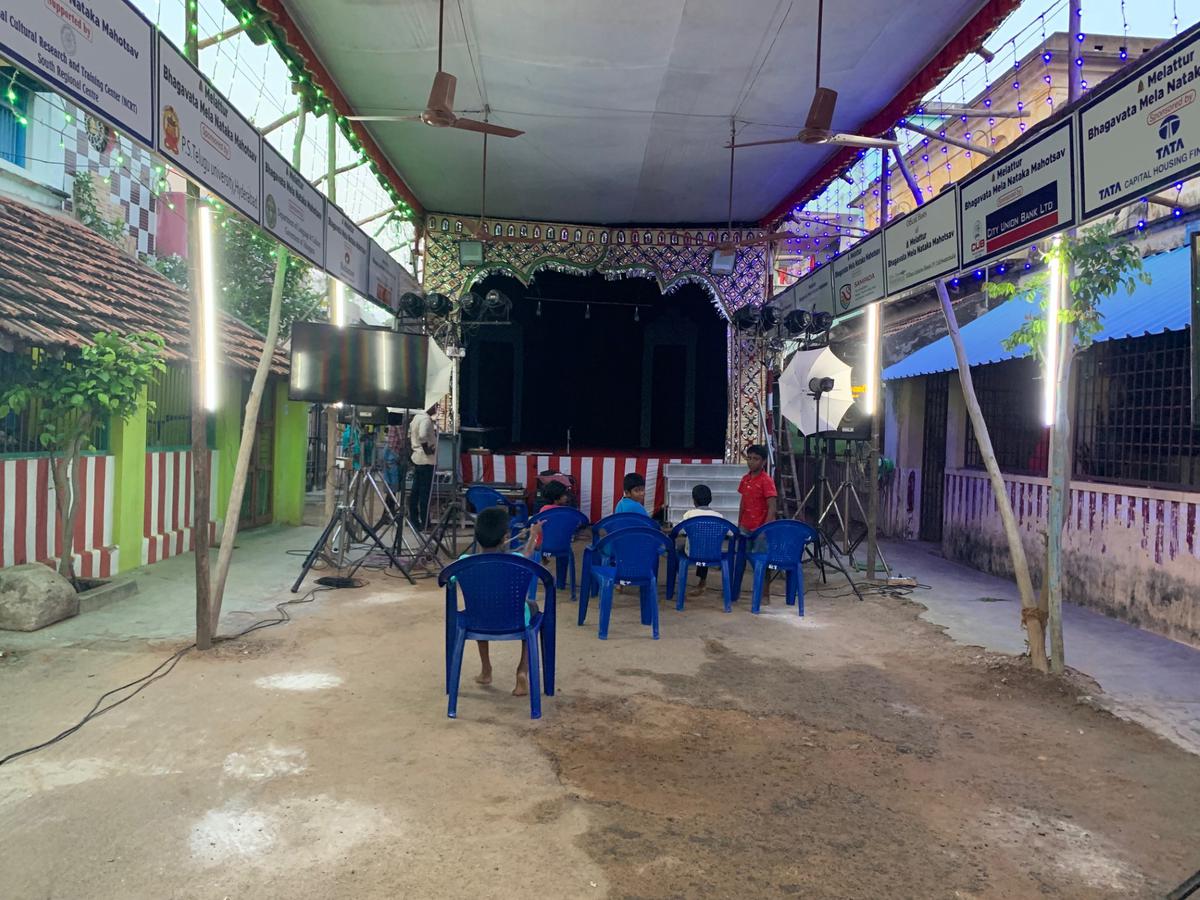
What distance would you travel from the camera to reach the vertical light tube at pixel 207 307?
439 cm

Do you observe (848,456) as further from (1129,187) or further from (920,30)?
(1129,187)

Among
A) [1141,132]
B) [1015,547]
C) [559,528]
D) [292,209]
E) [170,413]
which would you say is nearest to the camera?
[1141,132]

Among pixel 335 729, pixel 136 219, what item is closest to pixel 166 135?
pixel 335 729

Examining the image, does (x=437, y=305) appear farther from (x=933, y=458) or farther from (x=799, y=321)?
(x=933, y=458)

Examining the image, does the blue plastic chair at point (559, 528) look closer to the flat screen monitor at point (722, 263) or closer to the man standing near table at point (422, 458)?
the man standing near table at point (422, 458)

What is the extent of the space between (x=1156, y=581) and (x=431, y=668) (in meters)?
5.34

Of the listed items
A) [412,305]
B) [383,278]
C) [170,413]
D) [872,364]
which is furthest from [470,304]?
[872,364]

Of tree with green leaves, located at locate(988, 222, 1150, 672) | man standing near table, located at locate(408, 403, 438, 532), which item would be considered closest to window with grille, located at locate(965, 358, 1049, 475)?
tree with green leaves, located at locate(988, 222, 1150, 672)

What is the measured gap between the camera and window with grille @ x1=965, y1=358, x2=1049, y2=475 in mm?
7840

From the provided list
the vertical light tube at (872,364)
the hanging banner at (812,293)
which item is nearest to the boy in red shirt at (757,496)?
the vertical light tube at (872,364)

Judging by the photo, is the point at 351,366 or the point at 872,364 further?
the point at 872,364

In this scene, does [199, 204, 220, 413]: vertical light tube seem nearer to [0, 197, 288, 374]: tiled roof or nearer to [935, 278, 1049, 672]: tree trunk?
[0, 197, 288, 374]: tiled roof

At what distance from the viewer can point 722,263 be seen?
10.8 m

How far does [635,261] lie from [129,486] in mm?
6951
